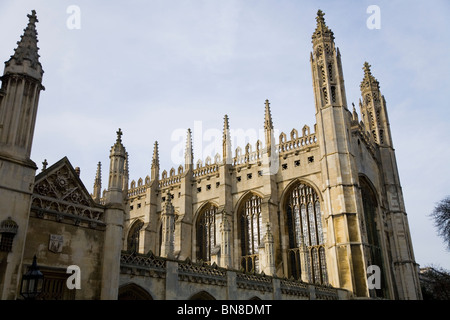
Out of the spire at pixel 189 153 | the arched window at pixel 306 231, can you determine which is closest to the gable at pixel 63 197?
the arched window at pixel 306 231

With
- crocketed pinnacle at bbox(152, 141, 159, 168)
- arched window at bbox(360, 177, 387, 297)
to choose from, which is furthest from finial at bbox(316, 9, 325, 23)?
crocketed pinnacle at bbox(152, 141, 159, 168)

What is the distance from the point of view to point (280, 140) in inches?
1468

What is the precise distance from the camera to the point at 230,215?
122ft

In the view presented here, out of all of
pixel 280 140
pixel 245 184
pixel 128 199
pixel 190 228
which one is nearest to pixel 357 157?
pixel 280 140

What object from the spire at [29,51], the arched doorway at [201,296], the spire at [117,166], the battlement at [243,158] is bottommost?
the arched doorway at [201,296]

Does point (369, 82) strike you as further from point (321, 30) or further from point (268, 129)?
point (268, 129)

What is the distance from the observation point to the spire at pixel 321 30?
3786 cm

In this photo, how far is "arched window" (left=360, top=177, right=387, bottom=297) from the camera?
33478 millimetres

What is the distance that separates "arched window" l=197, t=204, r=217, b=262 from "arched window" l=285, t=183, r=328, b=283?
7.43m

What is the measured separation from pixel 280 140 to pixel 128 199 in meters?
19.2

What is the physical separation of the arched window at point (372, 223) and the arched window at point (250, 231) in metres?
8.84

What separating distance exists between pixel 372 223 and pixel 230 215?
12258 millimetres

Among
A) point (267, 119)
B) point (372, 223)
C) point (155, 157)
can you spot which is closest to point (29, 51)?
point (267, 119)

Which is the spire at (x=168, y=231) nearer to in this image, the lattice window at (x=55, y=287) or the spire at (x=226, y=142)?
the lattice window at (x=55, y=287)
